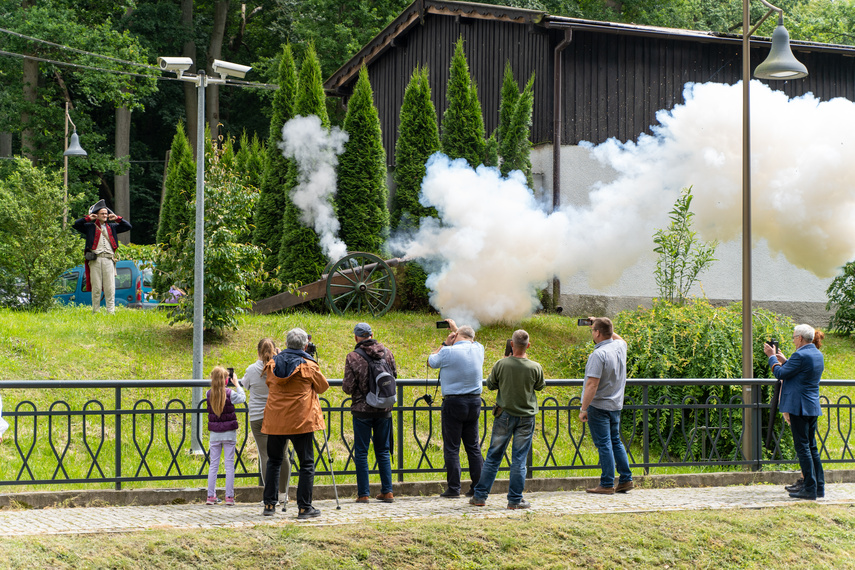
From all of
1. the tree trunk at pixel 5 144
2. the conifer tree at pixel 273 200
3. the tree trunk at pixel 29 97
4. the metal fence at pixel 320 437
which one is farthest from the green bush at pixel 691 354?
the tree trunk at pixel 5 144

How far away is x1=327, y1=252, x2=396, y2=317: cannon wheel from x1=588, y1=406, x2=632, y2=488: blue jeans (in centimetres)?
819

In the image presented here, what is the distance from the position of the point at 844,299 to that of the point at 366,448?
14.2m

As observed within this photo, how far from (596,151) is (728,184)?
3.23 m

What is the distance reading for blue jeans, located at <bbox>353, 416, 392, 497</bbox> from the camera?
26.2 feet

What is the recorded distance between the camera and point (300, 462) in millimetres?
7398

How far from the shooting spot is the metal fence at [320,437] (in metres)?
8.24

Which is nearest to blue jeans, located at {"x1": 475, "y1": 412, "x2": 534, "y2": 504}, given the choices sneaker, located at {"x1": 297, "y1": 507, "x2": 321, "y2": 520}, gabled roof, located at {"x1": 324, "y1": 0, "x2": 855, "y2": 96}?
sneaker, located at {"x1": 297, "y1": 507, "x2": 321, "y2": 520}

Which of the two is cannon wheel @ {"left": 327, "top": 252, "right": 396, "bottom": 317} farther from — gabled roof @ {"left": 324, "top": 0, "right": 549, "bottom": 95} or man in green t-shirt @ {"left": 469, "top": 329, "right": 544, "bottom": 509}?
man in green t-shirt @ {"left": 469, "top": 329, "right": 544, "bottom": 509}

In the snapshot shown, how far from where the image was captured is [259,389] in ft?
25.7

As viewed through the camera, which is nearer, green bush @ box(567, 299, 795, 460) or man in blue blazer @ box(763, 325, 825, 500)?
man in blue blazer @ box(763, 325, 825, 500)

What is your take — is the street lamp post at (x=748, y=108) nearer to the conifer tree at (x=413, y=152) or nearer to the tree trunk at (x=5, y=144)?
the conifer tree at (x=413, y=152)

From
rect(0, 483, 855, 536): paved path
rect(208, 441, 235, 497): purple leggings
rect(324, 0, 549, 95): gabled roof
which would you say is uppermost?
rect(324, 0, 549, 95): gabled roof

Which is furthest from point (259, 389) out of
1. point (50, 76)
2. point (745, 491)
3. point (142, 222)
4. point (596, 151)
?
point (142, 222)

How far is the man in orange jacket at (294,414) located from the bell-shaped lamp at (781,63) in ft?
22.0
